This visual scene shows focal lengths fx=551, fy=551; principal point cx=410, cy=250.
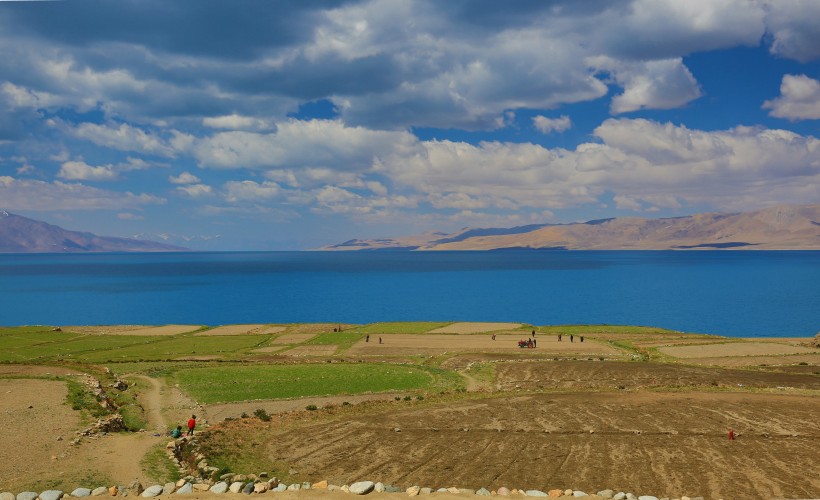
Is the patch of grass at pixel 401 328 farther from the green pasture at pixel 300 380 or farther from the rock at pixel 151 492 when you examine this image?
the rock at pixel 151 492

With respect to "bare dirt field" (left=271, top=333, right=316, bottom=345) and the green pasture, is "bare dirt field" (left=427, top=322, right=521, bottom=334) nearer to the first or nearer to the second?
"bare dirt field" (left=271, top=333, right=316, bottom=345)

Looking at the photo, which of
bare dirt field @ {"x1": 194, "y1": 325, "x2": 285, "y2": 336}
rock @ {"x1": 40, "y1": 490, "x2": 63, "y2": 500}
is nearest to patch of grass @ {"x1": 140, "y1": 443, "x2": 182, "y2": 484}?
rock @ {"x1": 40, "y1": 490, "x2": 63, "y2": 500}

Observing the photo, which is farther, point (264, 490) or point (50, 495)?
point (264, 490)

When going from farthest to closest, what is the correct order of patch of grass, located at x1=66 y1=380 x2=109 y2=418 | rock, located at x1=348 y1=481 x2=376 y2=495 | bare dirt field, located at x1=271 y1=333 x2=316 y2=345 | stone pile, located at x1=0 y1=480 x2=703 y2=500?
1. bare dirt field, located at x1=271 y1=333 x2=316 y2=345
2. patch of grass, located at x1=66 y1=380 x2=109 y2=418
3. rock, located at x1=348 y1=481 x2=376 y2=495
4. stone pile, located at x1=0 y1=480 x2=703 y2=500

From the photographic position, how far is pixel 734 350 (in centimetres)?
8019

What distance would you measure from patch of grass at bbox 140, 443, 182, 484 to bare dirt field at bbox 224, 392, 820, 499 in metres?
5.41

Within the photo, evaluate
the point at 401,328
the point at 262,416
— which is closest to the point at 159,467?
the point at 262,416

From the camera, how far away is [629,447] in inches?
1267

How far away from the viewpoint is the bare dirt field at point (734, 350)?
76.8 meters

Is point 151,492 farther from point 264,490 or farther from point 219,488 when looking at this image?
point 264,490

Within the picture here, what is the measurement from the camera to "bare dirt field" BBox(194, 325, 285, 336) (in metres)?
109

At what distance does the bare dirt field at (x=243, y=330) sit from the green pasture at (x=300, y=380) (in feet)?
148

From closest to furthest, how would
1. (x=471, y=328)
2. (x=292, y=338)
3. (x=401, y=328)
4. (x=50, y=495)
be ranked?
(x=50, y=495) → (x=292, y=338) → (x=401, y=328) → (x=471, y=328)

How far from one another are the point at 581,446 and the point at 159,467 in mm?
23259
